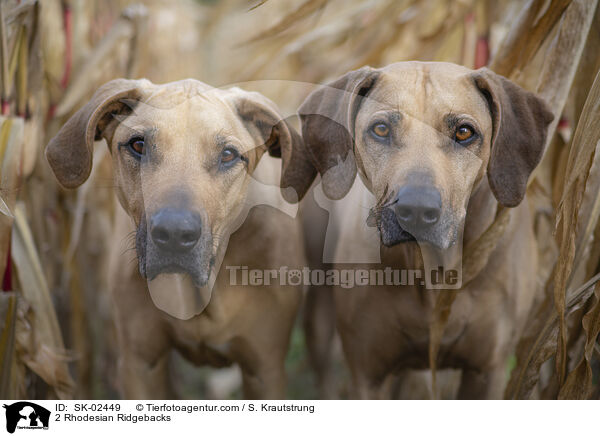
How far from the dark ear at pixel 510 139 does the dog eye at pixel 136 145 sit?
0.87 m

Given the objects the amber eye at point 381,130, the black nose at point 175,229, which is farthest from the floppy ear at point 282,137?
the black nose at point 175,229

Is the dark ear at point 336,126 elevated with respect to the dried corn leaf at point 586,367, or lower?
elevated

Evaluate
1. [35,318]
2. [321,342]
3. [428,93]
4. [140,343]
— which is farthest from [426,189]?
[321,342]

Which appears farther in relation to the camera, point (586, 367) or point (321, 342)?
point (321, 342)

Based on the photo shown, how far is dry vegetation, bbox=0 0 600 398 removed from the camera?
1.86 meters

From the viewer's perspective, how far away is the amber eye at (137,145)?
1670 millimetres

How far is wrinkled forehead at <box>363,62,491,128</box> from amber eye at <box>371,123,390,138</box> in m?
0.05

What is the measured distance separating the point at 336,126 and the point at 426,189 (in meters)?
0.34

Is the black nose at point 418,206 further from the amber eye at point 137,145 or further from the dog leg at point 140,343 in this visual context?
the dog leg at point 140,343

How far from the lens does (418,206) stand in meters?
1.51

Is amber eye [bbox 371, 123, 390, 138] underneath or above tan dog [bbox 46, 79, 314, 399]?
above

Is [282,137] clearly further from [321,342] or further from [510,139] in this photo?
[321,342]

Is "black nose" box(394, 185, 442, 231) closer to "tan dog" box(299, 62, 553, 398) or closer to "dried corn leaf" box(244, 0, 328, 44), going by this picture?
"tan dog" box(299, 62, 553, 398)
